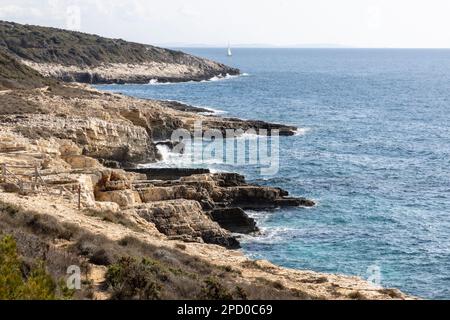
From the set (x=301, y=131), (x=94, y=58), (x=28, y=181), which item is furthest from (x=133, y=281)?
(x=94, y=58)

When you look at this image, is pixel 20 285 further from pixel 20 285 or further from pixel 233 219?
pixel 233 219

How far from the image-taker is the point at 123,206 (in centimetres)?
2586

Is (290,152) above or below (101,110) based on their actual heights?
below

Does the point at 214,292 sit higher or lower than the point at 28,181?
higher

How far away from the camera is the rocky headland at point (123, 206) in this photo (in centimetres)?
1351

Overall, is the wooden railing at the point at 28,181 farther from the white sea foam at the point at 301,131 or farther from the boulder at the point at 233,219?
the white sea foam at the point at 301,131

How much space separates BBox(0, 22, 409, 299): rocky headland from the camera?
532 inches

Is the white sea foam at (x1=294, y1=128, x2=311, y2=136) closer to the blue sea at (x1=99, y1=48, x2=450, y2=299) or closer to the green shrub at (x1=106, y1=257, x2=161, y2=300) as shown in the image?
the blue sea at (x1=99, y1=48, x2=450, y2=299)

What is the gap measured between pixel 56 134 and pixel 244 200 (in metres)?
11.9

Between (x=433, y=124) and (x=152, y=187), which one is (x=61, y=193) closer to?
(x=152, y=187)

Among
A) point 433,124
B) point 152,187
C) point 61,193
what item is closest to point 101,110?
point 152,187

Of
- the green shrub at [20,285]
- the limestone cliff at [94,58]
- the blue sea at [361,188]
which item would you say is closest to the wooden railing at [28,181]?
the blue sea at [361,188]

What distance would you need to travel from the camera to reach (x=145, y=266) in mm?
12953

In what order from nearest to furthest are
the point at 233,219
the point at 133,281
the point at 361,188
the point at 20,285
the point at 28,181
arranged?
the point at 20,285
the point at 133,281
the point at 28,181
the point at 233,219
the point at 361,188
